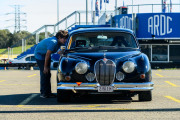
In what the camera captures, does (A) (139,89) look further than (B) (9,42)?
No

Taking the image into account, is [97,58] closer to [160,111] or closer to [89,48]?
[89,48]

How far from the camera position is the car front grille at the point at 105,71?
8.50 metres

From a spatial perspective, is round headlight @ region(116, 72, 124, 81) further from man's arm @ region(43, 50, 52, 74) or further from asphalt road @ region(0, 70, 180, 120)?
man's arm @ region(43, 50, 52, 74)

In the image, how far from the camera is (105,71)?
335 inches

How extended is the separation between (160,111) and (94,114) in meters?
1.26

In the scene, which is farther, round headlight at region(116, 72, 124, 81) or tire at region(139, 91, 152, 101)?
tire at region(139, 91, 152, 101)

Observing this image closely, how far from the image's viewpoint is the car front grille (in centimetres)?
850

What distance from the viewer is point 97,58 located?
28.4 feet

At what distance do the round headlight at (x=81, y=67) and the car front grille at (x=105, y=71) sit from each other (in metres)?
0.21

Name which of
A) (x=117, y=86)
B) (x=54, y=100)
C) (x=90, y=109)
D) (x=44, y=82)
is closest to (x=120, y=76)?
(x=117, y=86)

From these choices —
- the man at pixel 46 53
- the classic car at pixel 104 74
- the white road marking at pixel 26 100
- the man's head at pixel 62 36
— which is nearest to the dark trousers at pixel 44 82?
the man at pixel 46 53

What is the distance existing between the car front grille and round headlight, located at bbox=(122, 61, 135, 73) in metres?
0.22

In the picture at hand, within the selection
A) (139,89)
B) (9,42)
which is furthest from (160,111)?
(9,42)

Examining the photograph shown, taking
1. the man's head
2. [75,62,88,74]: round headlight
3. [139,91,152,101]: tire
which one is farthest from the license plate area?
the man's head
